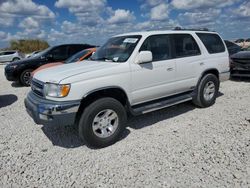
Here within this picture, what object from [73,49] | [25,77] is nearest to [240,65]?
[73,49]

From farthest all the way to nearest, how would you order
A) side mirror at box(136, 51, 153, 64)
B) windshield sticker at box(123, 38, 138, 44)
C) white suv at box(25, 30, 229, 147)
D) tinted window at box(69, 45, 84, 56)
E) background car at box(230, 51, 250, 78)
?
tinted window at box(69, 45, 84, 56), background car at box(230, 51, 250, 78), windshield sticker at box(123, 38, 138, 44), side mirror at box(136, 51, 153, 64), white suv at box(25, 30, 229, 147)

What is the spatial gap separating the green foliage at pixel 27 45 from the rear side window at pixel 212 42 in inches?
1785

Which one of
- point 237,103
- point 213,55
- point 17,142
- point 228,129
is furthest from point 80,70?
point 237,103

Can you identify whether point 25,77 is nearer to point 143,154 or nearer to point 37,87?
point 37,87

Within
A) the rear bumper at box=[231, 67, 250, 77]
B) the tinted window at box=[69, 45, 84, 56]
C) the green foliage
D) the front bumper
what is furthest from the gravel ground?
the green foliage

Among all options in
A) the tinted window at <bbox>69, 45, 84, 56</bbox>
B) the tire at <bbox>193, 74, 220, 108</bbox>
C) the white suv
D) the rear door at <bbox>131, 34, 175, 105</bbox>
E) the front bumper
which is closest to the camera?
the front bumper

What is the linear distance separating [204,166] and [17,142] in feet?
10.8

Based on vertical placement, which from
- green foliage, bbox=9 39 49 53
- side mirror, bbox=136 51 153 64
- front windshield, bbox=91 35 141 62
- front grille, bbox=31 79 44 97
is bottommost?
front grille, bbox=31 79 44 97

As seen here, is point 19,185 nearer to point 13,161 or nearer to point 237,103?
point 13,161

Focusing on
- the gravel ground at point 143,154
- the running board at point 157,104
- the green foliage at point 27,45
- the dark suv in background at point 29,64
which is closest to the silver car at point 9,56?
the dark suv in background at point 29,64

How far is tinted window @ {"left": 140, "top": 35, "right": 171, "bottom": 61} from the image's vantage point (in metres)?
4.61

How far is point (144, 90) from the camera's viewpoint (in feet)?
14.6

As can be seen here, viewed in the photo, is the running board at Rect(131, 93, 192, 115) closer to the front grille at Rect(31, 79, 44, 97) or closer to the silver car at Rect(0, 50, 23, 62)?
the front grille at Rect(31, 79, 44, 97)

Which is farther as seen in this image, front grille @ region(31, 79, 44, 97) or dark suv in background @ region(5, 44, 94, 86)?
dark suv in background @ region(5, 44, 94, 86)
